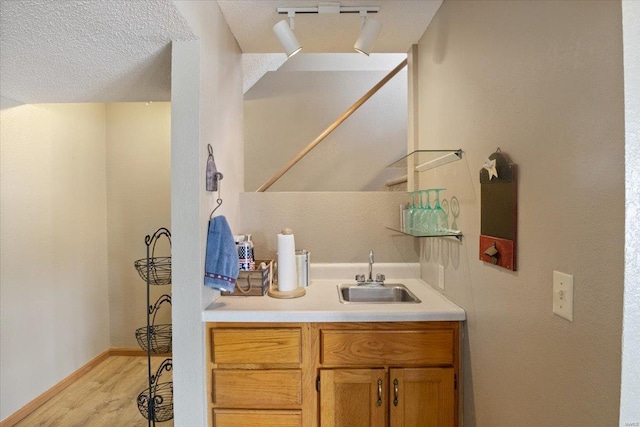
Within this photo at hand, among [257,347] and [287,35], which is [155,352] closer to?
[257,347]

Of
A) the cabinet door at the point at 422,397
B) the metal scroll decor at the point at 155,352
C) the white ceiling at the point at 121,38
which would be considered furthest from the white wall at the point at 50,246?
the cabinet door at the point at 422,397

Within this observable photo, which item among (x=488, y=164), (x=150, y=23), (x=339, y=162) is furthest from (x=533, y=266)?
(x=339, y=162)

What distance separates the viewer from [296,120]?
3.34 metres

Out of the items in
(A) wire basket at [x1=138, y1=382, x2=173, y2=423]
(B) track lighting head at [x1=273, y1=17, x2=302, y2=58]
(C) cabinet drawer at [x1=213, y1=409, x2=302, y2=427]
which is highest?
(B) track lighting head at [x1=273, y1=17, x2=302, y2=58]

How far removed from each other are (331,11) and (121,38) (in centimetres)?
98

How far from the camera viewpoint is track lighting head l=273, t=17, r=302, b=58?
1.66m

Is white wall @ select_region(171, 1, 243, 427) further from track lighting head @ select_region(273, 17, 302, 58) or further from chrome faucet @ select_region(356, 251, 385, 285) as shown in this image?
chrome faucet @ select_region(356, 251, 385, 285)

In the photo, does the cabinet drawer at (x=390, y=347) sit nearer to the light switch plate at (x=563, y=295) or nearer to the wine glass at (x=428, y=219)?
the wine glass at (x=428, y=219)

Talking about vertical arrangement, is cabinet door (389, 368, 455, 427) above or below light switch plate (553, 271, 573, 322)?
below

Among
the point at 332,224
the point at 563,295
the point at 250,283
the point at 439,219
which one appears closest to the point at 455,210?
the point at 439,219

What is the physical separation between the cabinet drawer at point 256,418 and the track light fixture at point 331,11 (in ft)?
5.69

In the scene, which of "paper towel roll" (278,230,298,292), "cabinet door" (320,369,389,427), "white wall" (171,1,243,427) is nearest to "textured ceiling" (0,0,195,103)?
→ "white wall" (171,1,243,427)

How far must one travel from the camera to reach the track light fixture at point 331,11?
167 cm

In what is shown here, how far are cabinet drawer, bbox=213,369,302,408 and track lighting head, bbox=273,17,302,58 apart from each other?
5.12 feet
